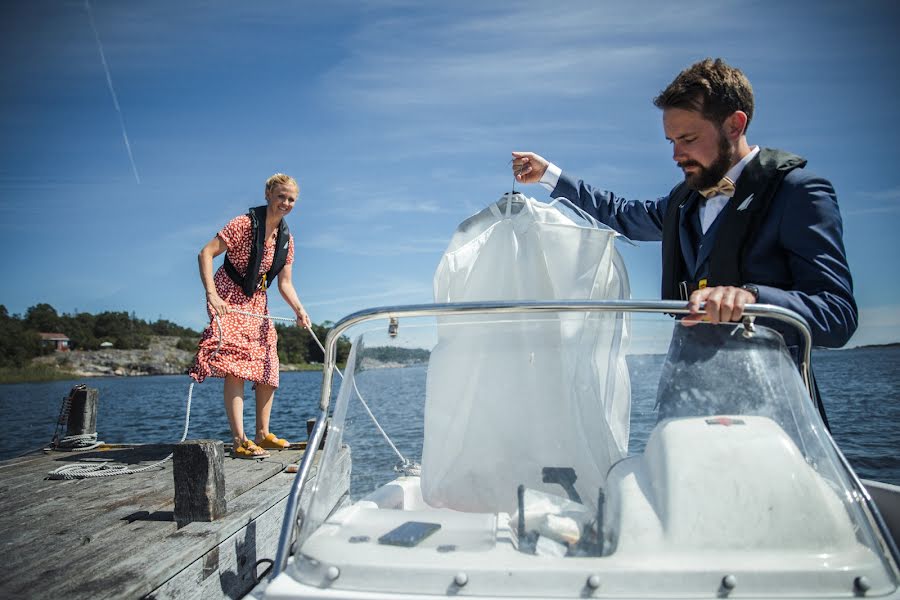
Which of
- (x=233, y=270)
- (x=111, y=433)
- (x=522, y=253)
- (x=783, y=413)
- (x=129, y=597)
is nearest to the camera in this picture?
(x=783, y=413)

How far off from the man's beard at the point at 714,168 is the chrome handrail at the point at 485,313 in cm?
83

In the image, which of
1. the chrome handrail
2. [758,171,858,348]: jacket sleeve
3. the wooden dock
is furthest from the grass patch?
[758,171,858,348]: jacket sleeve

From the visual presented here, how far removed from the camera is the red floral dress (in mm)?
4582

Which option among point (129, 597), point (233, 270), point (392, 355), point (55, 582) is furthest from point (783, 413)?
point (233, 270)

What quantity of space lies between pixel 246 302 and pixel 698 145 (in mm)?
3611

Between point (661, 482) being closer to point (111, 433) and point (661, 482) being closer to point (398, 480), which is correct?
point (398, 480)

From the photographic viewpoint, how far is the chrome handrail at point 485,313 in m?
1.64

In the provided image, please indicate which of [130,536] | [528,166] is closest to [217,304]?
[130,536]

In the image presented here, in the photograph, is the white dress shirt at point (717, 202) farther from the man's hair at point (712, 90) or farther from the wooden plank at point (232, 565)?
the wooden plank at point (232, 565)

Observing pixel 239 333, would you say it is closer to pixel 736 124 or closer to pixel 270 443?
pixel 270 443

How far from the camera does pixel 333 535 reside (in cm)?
157

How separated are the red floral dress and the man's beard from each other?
3417mm

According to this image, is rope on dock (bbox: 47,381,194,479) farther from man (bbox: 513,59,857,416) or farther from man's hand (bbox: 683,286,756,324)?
man's hand (bbox: 683,286,756,324)

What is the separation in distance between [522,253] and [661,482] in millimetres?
1234
